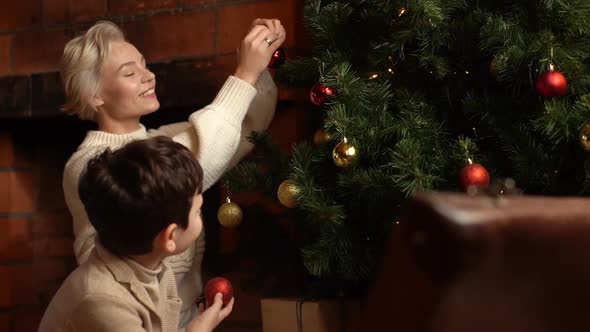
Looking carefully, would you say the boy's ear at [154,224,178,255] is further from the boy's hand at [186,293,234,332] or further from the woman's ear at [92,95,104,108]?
the woman's ear at [92,95,104,108]

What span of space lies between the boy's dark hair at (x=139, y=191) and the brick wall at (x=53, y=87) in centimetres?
58

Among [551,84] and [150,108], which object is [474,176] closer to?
[551,84]

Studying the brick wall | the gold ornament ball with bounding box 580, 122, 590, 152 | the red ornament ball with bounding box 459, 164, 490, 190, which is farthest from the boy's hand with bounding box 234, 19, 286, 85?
the gold ornament ball with bounding box 580, 122, 590, 152

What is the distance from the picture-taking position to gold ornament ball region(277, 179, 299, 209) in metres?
1.42

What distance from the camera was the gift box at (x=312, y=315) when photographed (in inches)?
58.3

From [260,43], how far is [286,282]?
1.66 feet

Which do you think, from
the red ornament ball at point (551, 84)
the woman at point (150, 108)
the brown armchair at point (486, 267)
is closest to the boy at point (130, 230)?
the woman at point (150, 108)

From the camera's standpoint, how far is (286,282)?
161 cm

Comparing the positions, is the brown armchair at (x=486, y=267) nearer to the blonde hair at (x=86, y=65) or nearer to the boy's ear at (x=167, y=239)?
the boy's ear at (x=167, y=239)

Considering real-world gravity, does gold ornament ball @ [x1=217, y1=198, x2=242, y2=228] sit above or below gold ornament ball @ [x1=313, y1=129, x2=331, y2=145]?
below

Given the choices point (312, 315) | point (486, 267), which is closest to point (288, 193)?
point (312, 315)

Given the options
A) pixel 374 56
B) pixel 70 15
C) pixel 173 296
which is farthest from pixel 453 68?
pixel 70 15

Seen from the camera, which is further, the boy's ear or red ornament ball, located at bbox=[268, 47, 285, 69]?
red ornament ball, located at bbox=[268, 47, 285, 69]

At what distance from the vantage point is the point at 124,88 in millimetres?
1686
